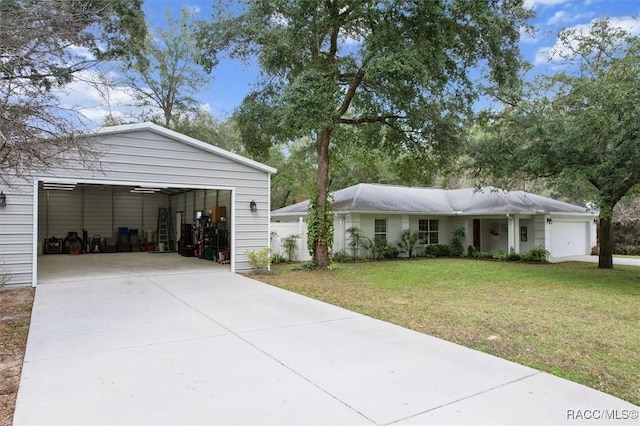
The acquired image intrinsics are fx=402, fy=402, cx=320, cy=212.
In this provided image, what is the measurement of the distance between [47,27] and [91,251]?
16.1 meters

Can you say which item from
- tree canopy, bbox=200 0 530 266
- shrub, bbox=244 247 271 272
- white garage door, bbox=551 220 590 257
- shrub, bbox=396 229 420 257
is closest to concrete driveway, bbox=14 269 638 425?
shrub, bbox=244 247 271 272

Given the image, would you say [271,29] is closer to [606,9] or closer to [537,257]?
[606,9]

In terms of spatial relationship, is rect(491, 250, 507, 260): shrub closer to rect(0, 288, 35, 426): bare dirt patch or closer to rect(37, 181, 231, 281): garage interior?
rect(37, 181, 231, 281): garage interior

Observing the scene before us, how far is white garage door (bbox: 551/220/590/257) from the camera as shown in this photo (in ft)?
58.9

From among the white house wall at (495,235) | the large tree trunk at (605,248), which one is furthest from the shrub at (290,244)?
the large tree trunk at (605,248)

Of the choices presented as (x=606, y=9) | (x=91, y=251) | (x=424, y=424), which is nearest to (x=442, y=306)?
(x=424, y=424)

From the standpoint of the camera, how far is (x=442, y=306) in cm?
728

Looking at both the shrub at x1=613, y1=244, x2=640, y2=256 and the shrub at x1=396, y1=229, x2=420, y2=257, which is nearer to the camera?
the shrub at x1=396, y1=229, x2=420, y2=257

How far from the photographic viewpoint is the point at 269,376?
382 cm

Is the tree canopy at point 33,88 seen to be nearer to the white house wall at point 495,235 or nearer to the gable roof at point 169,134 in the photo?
the gable roof at point 169,134

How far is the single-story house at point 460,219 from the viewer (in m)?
16.5

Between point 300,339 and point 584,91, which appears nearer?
point 300,339

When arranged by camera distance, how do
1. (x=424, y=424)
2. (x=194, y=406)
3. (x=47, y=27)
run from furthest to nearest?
(x=47, y=27) → (x=194, y=406) → (x=424, y=424)

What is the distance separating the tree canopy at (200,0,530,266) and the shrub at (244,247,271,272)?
2.04m
